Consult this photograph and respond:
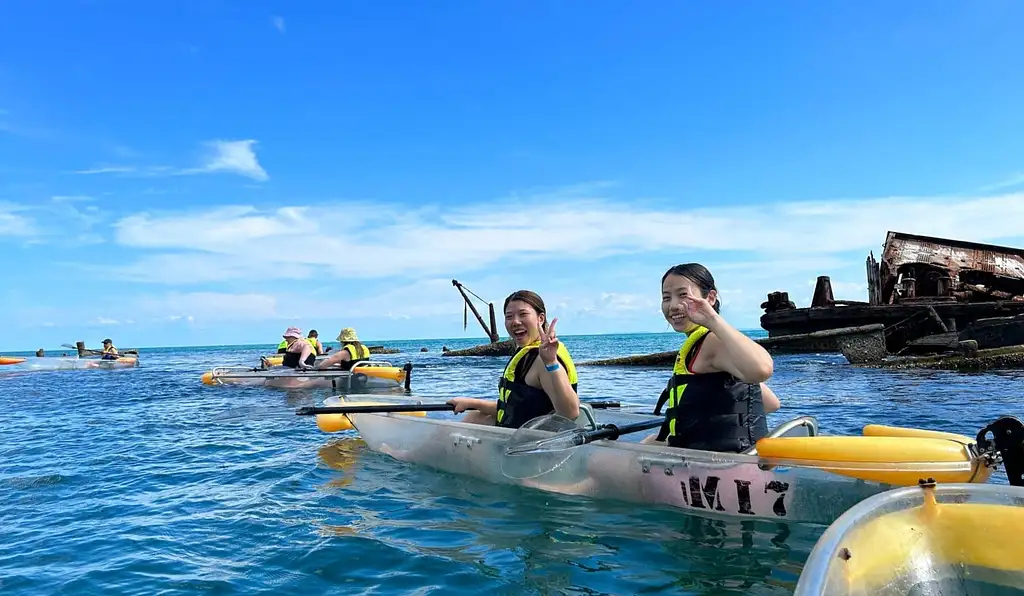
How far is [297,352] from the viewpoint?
1791cm

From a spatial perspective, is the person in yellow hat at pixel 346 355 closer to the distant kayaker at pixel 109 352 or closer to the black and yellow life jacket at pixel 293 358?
the black and yellow life jacket at pixel 293 358

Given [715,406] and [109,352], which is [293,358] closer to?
[715,406]

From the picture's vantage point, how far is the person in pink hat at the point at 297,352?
17.2m

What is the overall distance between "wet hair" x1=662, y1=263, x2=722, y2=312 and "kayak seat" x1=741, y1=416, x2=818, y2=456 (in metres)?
0.95

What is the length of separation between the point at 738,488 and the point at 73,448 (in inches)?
352

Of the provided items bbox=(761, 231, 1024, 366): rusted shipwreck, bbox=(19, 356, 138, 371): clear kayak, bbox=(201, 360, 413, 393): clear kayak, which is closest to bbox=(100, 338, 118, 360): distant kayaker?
bbox=(19, 356, 138, 371): clear kayak

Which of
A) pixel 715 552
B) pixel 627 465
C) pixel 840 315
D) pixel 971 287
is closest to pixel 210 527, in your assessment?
pixel 627 465

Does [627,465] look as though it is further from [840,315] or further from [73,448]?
[840,315]

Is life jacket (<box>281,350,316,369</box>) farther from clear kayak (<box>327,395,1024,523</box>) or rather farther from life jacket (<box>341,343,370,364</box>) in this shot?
clear kayak (<box>327,395,1024,523</box>)

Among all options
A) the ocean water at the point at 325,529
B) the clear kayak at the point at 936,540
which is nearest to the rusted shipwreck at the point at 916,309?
the ocean water at the point at 325,529

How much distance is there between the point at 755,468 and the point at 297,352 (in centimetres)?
1536

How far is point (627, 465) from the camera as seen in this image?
5043mm

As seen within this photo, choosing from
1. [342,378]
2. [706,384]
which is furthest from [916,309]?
[706,384]

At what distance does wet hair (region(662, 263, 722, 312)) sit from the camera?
4.25 m
